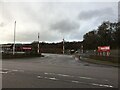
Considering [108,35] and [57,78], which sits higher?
[108,35]

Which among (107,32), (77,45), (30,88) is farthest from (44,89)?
(77,45)

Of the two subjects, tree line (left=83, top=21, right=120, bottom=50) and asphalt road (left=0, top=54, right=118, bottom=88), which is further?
tree line (left=83, top=21, right=120, bottom=50)

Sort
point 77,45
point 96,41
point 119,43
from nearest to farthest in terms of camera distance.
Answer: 1. point 119,43
2. point 96,41
3. point 77,45

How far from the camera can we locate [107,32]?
232 ft

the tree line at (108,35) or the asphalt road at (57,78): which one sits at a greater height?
the tree line at (108,35)

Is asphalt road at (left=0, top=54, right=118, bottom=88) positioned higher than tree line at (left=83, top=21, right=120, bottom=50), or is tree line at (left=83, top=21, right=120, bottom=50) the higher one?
tree line at (left=83, top=21, right=120, bottom=50)

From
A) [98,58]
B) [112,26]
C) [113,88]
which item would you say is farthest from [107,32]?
[113,88]

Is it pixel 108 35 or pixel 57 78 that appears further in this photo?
pixel 108 35

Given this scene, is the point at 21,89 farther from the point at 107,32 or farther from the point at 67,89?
the point at 107,32

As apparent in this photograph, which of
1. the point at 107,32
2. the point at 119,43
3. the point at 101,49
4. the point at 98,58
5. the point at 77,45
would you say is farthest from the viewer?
the point at 77,45

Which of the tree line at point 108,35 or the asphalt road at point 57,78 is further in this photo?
the tree line at point 108,35

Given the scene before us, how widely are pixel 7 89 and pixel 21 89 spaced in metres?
0.56

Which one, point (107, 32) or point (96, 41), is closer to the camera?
point (107, 32)

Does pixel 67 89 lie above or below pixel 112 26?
below
